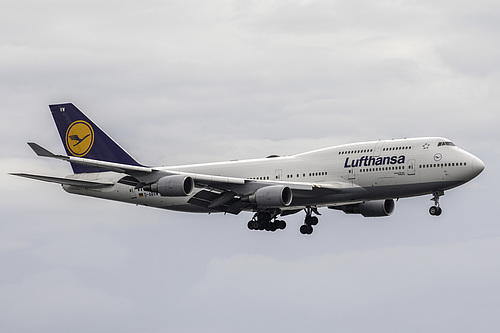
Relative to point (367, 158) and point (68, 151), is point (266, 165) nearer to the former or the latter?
point (367, 158)

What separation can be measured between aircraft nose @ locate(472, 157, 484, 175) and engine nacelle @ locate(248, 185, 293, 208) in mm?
13619

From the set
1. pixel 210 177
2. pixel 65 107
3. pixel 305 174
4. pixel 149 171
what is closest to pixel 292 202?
pixel 305 174

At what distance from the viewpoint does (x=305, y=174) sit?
68.1m

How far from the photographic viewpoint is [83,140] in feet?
254

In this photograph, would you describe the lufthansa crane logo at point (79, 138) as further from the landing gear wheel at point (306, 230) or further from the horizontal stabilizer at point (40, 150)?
the landing gear wheel at point (306, 230)

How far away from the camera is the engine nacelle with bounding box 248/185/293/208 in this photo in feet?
212

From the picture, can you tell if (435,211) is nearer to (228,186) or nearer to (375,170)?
(375,170)

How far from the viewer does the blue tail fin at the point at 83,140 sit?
76875 millimetres

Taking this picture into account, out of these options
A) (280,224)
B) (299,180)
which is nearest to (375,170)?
(299,180)

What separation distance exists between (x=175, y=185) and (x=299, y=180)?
10.6m

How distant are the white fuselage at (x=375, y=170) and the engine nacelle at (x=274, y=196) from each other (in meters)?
2.05

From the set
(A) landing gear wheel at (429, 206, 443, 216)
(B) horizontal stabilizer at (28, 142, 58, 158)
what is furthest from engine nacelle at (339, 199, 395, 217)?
(B) horizontal stabilizer at (28, 142, 58, 158)

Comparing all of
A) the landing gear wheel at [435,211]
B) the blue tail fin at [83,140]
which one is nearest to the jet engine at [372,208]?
the landing gear wheel at [435,211]

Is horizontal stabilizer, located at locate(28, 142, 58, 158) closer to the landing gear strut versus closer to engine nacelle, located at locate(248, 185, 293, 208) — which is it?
engine nacelle, located at locate(248, 185, 293, 208)
